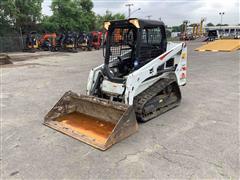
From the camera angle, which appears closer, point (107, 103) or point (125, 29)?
point (107, 103)

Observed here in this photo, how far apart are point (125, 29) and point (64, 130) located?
2513mm

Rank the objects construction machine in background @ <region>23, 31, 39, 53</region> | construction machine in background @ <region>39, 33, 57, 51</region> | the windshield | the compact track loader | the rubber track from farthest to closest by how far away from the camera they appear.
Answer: construction machine in background @ <region>39, 33, 57, 51</region>, construction machine in background @ <region>23, 31, 39, 53</region>, the windshield, the rubber track, the compact track loader

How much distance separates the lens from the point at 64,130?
4324mm

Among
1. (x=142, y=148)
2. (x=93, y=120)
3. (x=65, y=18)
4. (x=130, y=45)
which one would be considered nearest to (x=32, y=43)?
(x=65, y=18)

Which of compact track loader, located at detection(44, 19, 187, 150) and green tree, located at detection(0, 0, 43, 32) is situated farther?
green tree, located at detection(0, 0, 43, 32)

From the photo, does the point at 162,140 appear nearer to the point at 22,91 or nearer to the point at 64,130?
the point at 64,130

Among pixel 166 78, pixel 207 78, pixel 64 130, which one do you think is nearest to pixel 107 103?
pixel 64 130

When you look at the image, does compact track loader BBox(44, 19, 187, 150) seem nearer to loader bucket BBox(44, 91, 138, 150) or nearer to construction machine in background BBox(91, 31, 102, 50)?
loader bucket BBox(44, 91, 138, 150)

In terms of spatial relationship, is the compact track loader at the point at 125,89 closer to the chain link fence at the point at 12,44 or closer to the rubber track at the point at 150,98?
the rubber track at the point at 150,98

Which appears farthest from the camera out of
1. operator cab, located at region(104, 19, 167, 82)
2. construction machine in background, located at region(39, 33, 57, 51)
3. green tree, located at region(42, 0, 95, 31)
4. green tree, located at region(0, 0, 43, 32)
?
green tree, located at region(42, 0, 95, 31)

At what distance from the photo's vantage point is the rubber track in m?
4.61

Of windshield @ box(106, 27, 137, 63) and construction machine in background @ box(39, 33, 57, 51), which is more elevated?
construction machine in background @ box(39, 33, 57, 51)

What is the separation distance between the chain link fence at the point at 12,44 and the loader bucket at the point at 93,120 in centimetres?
2493

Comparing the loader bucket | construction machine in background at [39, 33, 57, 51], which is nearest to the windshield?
the loader bucket
